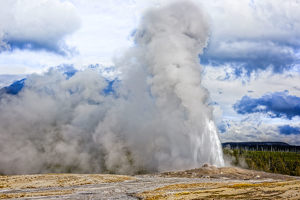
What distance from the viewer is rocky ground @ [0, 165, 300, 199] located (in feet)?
156

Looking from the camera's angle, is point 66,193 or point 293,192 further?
point 66,193

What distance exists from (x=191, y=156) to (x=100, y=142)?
289 feet

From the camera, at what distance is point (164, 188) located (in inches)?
2292

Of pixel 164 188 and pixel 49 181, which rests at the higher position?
pixel 49 181

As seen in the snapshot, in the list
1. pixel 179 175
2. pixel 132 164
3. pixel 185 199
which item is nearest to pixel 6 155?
pixel 132 164

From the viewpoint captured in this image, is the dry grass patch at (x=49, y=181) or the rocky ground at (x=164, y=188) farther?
the dry grass patch at (x=49, y=181)

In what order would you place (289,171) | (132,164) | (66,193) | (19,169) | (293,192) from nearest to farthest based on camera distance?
1. (293,192)
2. (66,193)
3. (289,171)
4. (132,164)
5. (19,169)

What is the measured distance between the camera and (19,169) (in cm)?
18700

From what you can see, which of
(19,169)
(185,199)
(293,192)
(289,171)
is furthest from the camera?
(19,169)

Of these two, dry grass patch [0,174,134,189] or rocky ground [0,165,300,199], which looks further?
dry grass patch [0,174,134,189]

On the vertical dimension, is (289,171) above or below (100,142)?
below

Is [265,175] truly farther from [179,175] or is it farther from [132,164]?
[132,164]

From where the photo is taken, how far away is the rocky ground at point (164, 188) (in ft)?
156

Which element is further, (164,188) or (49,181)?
(49,181)
